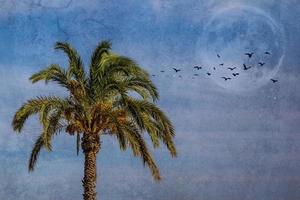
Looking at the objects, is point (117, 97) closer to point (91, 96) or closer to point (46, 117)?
point (91, 96)

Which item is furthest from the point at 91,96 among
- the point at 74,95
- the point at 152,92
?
the point at 152,92

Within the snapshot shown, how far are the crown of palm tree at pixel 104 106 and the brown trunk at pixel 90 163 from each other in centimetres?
25

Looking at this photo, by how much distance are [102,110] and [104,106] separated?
0.72 feet

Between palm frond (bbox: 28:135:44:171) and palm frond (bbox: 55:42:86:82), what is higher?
palm frond (bbox: 55:42:86:82)

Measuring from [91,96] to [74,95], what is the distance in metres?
0.68

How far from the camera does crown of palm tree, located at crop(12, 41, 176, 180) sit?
26.5 m

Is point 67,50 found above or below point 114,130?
above

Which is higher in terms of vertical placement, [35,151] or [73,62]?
[73,62]

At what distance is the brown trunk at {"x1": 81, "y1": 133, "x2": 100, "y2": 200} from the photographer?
27125mm

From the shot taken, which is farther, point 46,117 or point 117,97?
point 117,97

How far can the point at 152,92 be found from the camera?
27.4m

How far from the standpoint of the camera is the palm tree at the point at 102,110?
26484 millimetres

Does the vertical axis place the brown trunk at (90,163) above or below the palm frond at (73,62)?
below

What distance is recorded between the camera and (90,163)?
27.3 metres
